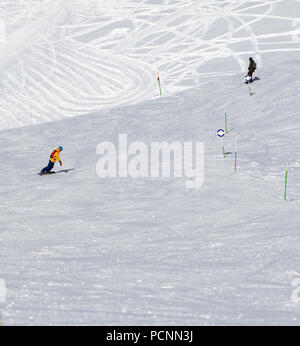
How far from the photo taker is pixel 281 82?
21.2 m

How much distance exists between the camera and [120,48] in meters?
28.7

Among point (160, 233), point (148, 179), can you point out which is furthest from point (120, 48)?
point (160, 233)

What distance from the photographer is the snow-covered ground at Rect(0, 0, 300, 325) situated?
22.9 feet

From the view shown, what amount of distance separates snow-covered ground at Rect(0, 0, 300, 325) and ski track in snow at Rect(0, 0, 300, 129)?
4.1 inches

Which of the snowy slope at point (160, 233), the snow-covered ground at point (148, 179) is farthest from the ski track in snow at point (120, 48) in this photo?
the snowy slope at point (160, 233)

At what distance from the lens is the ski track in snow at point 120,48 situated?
23953 millimetres

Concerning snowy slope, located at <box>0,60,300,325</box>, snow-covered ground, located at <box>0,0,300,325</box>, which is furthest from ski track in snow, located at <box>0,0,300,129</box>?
snowy slope, located at <box>0,60,300,325</box>

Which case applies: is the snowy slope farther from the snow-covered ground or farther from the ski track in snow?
the ski track in snow

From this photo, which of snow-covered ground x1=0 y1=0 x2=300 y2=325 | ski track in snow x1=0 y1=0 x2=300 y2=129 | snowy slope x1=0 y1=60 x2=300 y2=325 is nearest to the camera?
snowy slope x1=0 y1=60 x2=300 y2=325

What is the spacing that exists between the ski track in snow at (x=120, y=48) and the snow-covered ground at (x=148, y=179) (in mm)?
103

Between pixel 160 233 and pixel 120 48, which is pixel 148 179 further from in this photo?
pixel 120 48

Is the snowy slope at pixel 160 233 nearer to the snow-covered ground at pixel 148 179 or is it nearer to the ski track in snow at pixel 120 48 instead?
the snow-covered ground at pixel 148 179

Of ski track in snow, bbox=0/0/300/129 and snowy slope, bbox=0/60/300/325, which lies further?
ski track in snow, bbox=0/0/300/129

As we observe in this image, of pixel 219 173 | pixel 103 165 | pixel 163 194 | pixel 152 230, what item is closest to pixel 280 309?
pixel 152 230
